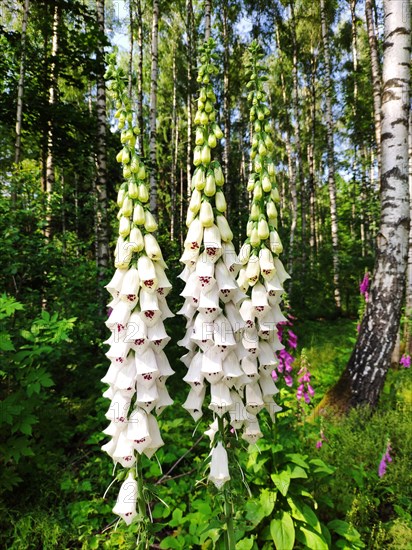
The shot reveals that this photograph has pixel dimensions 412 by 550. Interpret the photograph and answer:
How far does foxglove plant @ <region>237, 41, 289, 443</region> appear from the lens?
1564mm

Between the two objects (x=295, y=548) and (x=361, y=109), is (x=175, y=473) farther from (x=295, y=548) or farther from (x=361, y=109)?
(x=361, y=109)

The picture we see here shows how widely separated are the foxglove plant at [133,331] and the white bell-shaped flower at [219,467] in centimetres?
27

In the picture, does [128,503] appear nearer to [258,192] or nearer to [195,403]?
[195,403]

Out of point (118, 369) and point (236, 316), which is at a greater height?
point (236, 316)

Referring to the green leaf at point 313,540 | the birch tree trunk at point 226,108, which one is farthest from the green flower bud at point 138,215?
the birch tree trunk at point 226,108

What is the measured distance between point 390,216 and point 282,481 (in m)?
3.28

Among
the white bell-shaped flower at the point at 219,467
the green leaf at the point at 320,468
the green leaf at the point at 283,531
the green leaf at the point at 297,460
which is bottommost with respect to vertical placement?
the green leaf at the point at 283,531

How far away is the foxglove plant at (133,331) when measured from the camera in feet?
4.42

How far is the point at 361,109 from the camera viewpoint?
49.8 ft

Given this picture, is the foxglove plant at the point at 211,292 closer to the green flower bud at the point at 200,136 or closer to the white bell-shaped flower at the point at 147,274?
the green flower bud at the point at 200,136

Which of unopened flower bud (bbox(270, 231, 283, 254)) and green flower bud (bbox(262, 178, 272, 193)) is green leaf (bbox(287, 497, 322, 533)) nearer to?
unopened flower bud (bbox(270, 231, 283, 254))

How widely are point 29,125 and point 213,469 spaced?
903cm

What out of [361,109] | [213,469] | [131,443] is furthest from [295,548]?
[361,109]

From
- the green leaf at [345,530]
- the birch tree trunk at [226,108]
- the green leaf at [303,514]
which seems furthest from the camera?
the birch tree trunk at [226,108]
